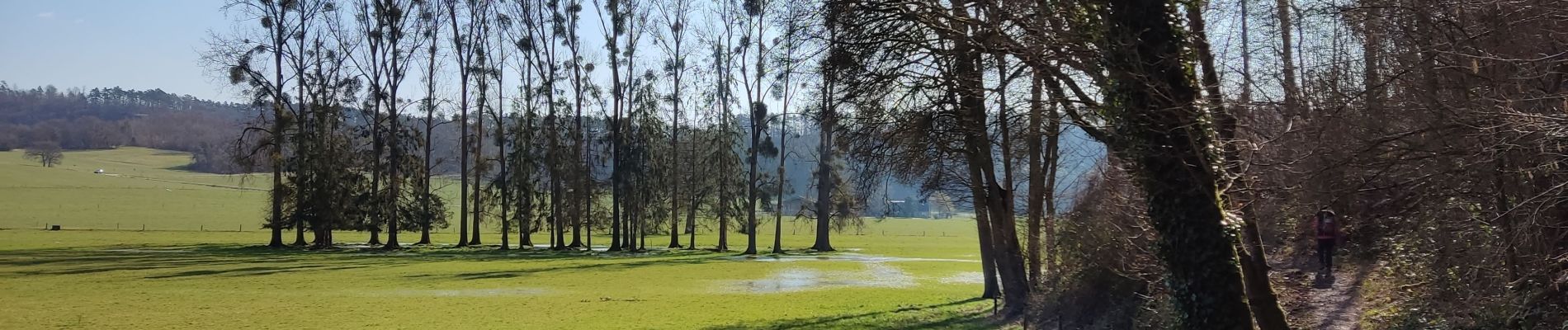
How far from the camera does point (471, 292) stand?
2530 centimetres

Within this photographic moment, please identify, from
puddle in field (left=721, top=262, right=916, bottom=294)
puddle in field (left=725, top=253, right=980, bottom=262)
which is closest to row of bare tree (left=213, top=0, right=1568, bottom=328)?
puddle in field (left=721, top=262, right=916, bottom=294)

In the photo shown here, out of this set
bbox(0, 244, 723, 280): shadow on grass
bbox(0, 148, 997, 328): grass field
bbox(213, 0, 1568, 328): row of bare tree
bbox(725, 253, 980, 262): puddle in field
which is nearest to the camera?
bbox(213, 0, 1568, 328): row of bare tree

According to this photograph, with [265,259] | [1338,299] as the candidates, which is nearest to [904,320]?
[1338,299]

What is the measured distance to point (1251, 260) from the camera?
9742 mm

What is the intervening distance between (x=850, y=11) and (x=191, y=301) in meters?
15.3

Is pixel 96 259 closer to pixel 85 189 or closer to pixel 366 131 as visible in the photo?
pixel 366 131

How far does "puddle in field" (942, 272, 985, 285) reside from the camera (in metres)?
31.2

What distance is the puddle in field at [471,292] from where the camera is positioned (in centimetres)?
2419

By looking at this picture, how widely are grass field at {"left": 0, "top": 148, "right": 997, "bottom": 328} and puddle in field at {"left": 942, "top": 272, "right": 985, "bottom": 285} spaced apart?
13cm

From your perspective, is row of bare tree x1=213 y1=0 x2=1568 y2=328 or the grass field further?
the grass field

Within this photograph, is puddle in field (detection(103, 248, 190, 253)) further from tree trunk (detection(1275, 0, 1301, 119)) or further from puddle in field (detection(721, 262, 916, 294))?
tree trunk (detection(1275, 0, 1301, 119))

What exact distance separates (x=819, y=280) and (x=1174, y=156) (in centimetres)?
2337

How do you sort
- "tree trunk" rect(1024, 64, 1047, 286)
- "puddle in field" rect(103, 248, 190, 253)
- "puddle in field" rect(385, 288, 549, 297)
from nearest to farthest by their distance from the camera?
"tree trunk" rect(1024, 64, 1047, 286)
"puddle in field" rect(385, 288, 549, 297)
"puddle in field" rect(103, 248, 190, 253)

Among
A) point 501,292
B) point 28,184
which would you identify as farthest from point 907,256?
point 28,184
